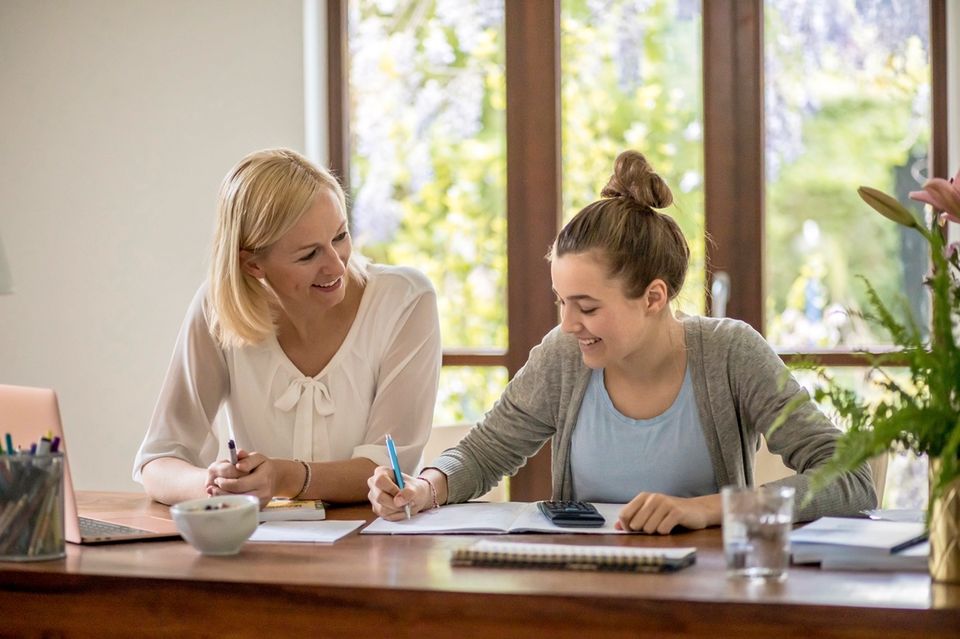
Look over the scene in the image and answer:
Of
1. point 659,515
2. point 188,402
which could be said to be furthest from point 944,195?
point 188,402

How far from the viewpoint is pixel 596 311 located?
6.73 feet

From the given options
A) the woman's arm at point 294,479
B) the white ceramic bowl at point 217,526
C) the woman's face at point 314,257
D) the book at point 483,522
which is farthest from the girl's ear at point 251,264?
the white ceramic bowl at point 217,526

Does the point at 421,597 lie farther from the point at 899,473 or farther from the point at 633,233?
the point at 899,473

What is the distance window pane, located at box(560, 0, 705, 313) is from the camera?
11.9 feet

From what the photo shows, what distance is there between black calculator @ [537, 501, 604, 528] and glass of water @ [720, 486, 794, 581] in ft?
1.23

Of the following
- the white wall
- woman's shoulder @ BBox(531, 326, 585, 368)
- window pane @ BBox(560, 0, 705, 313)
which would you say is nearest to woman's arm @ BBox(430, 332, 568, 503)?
woman's shoulder @ BBox(531, 326, 585, 368)

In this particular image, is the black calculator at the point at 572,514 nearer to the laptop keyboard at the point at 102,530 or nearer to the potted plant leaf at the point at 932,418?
the potted plant leaf at the point at 932,418

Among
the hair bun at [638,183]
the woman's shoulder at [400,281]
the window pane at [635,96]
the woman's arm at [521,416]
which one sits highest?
the window pane at [635,96]

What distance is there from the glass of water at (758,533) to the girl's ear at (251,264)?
1230 mm

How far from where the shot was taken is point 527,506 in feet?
6.57

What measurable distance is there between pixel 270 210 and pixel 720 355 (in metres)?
0.90

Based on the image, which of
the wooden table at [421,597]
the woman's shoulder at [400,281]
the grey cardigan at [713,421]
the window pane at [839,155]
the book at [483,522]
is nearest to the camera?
the wooden table at [421,597]

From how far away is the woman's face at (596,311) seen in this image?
205 cm

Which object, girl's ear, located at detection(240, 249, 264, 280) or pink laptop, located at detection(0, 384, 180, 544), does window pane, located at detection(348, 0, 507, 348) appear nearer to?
girl's ear, located at detection(240, 249, 264, 280)
